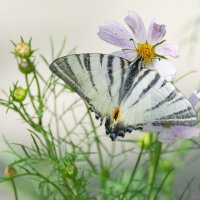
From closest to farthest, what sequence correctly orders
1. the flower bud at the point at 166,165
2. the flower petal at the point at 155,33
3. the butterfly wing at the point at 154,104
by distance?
1. the butterfly wing at the point at 154,104
2. the flower petal at the point at 155,33
3. the flower bud at the point at 166,165

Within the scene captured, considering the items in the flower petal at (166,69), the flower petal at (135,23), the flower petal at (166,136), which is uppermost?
the flower petal at (135,23)

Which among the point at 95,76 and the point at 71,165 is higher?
the point at 95,76

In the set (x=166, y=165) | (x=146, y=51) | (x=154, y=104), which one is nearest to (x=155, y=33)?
(x=146, y=51)

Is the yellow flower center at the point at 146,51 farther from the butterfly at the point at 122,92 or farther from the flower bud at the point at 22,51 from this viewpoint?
A: the flower bud at the point at 22,51

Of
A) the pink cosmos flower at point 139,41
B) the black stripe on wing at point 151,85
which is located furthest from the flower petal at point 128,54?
the black stripe on wing at point 151,85

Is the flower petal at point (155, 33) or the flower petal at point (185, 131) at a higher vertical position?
the flower petal at point (155, 33)

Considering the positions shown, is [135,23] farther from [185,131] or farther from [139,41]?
[185,131]

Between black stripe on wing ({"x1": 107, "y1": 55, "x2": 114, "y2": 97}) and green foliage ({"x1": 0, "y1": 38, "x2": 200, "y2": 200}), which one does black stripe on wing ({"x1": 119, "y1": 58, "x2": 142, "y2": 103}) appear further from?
green foliage ({"x1": 0, "y1": 38, "x2": 200, "y2": 200})

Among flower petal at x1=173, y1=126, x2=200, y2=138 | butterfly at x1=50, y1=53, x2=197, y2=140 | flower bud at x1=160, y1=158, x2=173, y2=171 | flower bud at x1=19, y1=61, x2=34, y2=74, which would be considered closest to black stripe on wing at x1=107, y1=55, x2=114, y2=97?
butterfly at x1=50, y1=53, x2=197, y2=140
